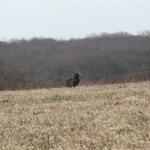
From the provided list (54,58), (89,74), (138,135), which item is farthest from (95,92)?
(54,58)

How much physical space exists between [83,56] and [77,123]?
55596 millimetres

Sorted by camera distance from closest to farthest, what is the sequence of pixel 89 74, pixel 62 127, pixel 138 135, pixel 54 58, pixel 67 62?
pixel 138 135 < pixel 62 127 < pixel 89 74 < pixel 67 62 < pixel 54 58

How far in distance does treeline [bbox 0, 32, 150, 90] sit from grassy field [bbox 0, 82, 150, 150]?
33.2 meters

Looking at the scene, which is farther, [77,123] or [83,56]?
[83,56]

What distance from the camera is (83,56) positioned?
6500 centimetres

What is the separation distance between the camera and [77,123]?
950 centimetres

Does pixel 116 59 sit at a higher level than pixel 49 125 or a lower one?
higher

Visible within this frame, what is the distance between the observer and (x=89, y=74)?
54844mm

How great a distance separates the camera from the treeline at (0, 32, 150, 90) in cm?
5346

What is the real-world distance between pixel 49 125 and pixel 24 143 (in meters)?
1.72

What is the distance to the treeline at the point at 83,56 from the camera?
5346cm

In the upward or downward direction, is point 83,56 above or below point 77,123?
above

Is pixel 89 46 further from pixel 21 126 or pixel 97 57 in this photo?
pixel 21 126

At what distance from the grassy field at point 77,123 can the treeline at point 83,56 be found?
3324 centimetres
